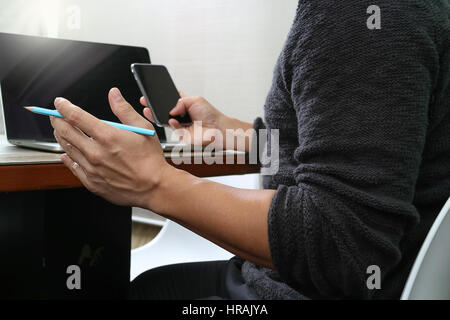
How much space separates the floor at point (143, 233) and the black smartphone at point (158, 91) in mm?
1433

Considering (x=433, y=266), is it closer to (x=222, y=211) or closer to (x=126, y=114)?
(x=222, y=211)

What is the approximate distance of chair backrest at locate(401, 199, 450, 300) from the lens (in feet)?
1.20

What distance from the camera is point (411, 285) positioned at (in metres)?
0.38

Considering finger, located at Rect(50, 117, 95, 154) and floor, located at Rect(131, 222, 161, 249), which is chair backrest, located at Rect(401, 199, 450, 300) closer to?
finger, located at Rect(50, 117, 95, 154)

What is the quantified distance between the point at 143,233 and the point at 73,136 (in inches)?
75.7

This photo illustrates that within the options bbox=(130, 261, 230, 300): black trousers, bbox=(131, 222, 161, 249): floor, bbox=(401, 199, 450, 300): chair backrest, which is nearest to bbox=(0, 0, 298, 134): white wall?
bbox=(131, 222, 161, 249): floor

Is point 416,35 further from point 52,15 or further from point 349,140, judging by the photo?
point 52,15

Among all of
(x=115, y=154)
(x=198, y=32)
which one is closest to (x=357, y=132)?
(x=115, y=154)

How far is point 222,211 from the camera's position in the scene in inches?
17.6

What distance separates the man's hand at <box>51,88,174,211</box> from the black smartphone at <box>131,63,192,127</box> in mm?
351

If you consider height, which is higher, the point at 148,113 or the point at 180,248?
the point at 148,113

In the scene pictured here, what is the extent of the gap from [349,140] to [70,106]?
0.94ft

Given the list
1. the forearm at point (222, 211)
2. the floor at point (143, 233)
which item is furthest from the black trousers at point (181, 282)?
the floor at point (143, 233)

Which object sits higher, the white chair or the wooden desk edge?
the wooden desk edge
